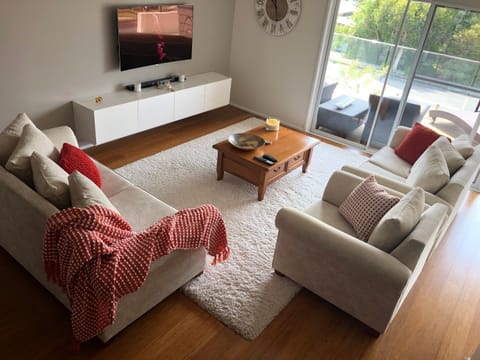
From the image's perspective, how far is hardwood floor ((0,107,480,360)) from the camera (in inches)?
92.1

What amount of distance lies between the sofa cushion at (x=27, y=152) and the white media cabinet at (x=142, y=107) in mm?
1372

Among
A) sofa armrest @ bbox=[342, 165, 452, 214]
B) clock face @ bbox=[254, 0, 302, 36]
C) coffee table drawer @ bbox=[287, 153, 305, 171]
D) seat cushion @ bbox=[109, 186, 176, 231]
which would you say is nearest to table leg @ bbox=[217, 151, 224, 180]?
coffee table drawer @ bbox=[287, 153, 305, 171]

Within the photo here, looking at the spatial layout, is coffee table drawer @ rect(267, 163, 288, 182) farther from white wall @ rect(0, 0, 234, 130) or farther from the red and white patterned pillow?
white wall @ rect(0, 0, 234, 130)

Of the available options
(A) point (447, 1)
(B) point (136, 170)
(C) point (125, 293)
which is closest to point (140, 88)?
(B) point (136, 170)

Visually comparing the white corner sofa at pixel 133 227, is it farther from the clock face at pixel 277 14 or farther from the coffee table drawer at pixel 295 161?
the clock face at pixel 277 14

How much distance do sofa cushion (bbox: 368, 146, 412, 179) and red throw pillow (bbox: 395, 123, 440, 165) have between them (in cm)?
7

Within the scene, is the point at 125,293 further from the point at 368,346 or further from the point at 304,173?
the point at 304,173

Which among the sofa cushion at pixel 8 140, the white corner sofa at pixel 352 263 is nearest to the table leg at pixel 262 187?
the white corner sofa at pixel 352 263

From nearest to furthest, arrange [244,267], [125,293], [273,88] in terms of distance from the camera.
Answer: [125,293], [244,267], [273,88]

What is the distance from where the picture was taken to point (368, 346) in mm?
2547

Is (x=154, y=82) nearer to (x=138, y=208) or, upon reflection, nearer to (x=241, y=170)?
(x=241, y=170)

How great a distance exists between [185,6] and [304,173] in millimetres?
2557

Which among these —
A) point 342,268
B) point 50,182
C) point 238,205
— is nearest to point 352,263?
point 342,268

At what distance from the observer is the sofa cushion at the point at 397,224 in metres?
2.39
